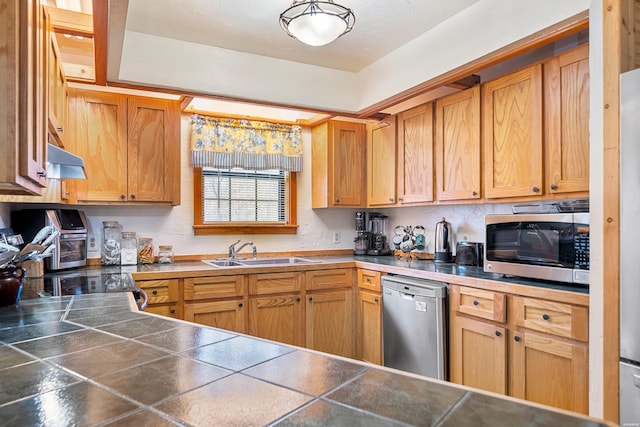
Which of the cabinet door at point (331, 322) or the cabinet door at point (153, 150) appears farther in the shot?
the cabinet door at point (331, 322)

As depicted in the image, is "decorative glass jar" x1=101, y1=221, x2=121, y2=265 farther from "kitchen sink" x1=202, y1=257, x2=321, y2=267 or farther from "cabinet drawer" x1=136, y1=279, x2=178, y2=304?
"kitchen sink" x1=202, y1=257, x2=321, y2=267

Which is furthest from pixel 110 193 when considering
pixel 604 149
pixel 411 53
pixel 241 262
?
pixel 604 149

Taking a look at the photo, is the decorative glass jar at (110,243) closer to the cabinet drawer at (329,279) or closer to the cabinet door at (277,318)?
the cabinet door at (277,318)

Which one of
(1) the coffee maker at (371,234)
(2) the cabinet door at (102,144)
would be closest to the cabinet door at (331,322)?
(1) the coffee maker at (371,234)

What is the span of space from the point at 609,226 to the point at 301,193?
9.48ft

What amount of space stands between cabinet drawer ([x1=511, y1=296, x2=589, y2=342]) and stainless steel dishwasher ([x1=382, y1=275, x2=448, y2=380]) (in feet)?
1.73

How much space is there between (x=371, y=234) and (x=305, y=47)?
196 centimetres

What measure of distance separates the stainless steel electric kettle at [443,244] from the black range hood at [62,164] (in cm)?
256

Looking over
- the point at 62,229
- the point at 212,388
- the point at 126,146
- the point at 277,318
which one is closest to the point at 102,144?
the point at 126,146

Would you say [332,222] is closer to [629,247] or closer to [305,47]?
[305,47]

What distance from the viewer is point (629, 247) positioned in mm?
1379

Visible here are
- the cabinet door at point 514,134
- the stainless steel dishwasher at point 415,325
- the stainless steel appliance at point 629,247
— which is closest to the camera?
the stainless steel appliance at point 629,247

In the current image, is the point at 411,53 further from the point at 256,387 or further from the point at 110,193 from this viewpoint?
the point at 256,387

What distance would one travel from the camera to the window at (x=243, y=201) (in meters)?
3.64
